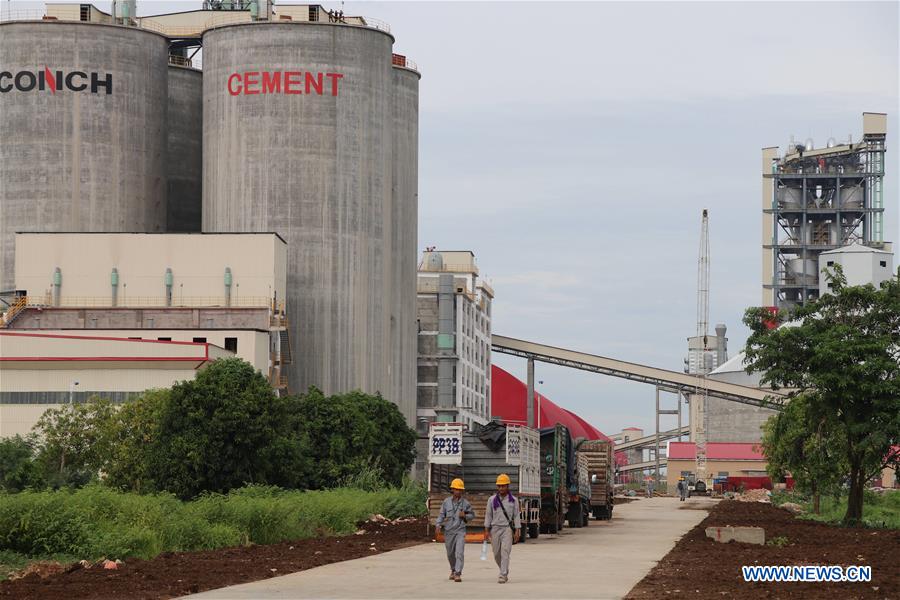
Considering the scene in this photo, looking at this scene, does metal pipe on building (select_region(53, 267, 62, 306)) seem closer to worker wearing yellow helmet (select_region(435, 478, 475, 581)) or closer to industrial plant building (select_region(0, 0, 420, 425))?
industrial plant building (select_region(0, 0, 420, 425))

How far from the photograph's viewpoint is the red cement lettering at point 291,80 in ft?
398

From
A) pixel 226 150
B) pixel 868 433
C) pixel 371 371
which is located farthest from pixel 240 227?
pixel 868 433

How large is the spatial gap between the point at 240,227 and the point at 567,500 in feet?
214

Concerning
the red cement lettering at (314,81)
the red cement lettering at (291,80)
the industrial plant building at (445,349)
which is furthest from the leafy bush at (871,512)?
the industrial plant building at (445,349)

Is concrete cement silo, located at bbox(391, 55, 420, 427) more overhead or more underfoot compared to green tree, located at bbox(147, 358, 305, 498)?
more overhead

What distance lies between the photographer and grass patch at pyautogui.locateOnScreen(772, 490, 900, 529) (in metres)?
61.1

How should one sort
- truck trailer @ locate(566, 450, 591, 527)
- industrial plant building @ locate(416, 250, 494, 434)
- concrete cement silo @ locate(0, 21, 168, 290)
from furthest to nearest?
industrial plant building @ locate(416, 250, 494, 434) → concrete cement silo @ locate(0, 21, 168, 290) → truck trailer @ locate(566, 450, 591, 527)

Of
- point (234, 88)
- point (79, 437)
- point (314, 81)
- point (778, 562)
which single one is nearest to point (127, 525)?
point (778, 562)

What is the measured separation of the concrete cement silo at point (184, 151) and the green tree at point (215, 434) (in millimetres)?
54292

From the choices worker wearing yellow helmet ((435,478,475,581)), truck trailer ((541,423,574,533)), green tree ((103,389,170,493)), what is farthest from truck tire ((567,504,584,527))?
worker wearing yellow helmet ((435,478,475,581))

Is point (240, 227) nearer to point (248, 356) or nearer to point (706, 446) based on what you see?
point (248, 356)

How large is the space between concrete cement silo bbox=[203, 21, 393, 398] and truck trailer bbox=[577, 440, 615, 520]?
4640 cm

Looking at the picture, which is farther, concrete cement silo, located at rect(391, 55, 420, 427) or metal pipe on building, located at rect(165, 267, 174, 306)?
concrete cement silo, located at rect(391, 55, 420, 427)

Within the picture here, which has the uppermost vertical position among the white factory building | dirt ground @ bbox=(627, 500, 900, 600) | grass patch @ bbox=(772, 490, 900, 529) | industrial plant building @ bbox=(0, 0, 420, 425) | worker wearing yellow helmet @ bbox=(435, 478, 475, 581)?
industrial plant building @ bbox=(0, 0, 420, 425)
